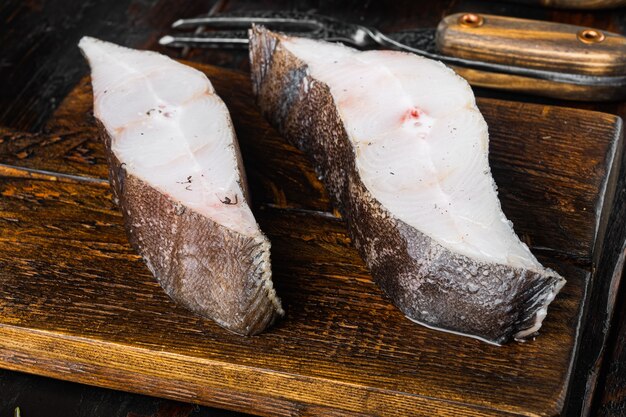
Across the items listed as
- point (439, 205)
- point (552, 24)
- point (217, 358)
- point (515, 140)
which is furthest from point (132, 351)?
point (552, 24)

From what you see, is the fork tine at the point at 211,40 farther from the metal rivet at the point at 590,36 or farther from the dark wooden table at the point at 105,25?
the metal rivet at the point at 590,36

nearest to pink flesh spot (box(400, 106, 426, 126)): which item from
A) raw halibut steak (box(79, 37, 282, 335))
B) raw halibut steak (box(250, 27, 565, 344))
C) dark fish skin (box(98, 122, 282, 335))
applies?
raw halibut steak (box(250, 27, 565, 344))

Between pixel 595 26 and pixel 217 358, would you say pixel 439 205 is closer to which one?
pixel 217 358

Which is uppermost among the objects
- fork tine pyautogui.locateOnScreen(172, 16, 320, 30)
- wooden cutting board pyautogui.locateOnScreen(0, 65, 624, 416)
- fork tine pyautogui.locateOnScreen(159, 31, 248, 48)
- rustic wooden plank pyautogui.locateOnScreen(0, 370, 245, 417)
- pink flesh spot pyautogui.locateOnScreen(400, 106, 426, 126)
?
pink flesh spot pyautogui.locateOnScreen(400, 106, 426, 126)

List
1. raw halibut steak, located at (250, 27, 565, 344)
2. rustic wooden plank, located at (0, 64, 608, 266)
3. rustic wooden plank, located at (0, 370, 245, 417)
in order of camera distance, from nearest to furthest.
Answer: raw halibut steak, located at (250, 27, 565, 344)
rustic wooden plank, located at (0, 370, 245, 417)
rustic wooden plank, located at (0, 64, 608, 266)

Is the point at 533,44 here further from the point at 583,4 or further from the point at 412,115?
the point at 412,115

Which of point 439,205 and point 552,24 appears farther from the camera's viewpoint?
point 552,24

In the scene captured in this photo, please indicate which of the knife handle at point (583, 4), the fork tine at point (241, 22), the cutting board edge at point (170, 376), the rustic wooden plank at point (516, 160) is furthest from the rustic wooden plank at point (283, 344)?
the knife handle at point (583, 4)

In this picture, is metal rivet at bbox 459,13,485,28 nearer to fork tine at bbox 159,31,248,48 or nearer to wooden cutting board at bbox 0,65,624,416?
wooden cutting board at bbox 0,65,624,416
